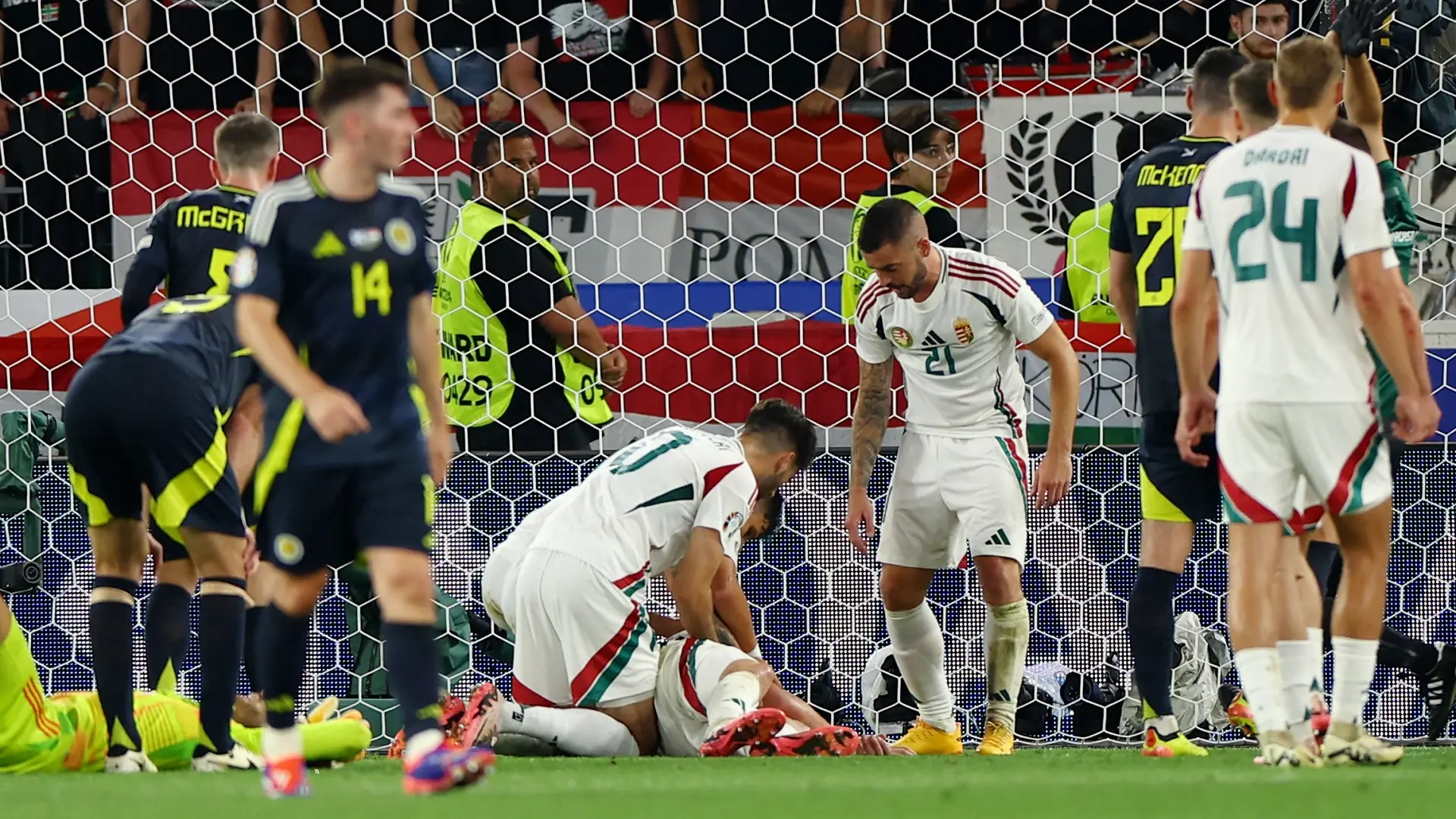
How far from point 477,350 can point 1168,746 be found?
2660 mm

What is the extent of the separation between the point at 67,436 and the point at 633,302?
8.86 feet

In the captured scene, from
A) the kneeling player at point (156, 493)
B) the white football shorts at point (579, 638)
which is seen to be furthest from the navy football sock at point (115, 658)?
the white football shorts at point (579, 638)

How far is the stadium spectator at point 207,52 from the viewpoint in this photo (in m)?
7.40

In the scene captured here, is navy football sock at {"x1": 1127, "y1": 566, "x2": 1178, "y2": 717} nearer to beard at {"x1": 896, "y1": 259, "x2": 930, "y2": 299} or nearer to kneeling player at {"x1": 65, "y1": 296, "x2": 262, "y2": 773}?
beard at {"x1": 896, "y1": 259, "x2": 930, "y2": 299}

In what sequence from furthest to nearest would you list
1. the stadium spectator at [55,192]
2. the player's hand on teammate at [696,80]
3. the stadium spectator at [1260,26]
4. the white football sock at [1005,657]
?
the player's hand on teammate at [696,80]
the stadium spectator at [55,192]
the stadium spectator at [1260,26]
the white football sock at [1005,657]

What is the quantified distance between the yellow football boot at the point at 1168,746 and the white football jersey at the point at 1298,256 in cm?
125

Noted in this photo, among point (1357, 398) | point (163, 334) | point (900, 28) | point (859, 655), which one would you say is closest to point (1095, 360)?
point (859, 655)

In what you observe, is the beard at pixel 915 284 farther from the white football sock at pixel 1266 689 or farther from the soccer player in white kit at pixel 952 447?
the white football sock at pixel 1266 689

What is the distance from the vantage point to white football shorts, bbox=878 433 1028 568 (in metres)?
5.28

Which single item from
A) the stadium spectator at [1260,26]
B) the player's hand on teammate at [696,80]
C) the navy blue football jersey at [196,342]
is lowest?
the navy blue football jersey at [196,342]

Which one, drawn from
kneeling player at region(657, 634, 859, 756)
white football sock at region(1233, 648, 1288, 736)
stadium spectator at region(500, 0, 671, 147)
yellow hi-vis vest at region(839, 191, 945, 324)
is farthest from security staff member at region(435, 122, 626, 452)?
white football sock at region(1233, 648, 1288, 736)

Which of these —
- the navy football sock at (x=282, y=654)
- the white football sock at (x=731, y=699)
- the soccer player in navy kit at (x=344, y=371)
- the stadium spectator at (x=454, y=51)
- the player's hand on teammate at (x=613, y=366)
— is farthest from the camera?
A: the stadium spectator at (x=454, y=51)

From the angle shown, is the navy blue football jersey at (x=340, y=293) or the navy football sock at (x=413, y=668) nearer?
the navy football sock at (x=413, y=668)

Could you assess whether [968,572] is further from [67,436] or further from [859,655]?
[67,436]
